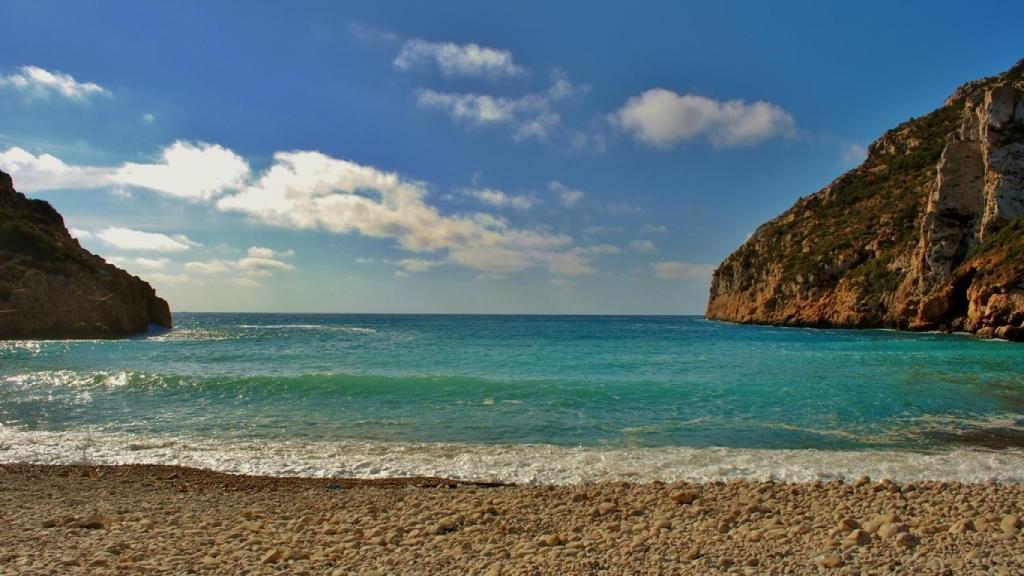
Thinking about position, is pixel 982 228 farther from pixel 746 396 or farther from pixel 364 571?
pixel 364 571

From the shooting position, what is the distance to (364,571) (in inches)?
210

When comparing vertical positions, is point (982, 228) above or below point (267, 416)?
above

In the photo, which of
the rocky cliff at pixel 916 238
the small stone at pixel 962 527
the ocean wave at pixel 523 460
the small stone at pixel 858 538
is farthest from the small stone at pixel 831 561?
the rocky cliff at pixel 916 238

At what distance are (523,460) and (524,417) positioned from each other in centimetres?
407

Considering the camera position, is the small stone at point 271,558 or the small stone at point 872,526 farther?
the small stone at point 872,526

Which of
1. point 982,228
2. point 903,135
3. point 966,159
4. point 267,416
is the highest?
point 903,135

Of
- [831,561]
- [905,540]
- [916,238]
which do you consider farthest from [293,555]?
[916,238]

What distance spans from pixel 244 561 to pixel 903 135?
107 meters

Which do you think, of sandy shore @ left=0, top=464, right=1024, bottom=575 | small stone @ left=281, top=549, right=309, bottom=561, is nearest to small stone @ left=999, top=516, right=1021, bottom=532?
sandy shore @ left=0, top=464, right=1024, bottom=575

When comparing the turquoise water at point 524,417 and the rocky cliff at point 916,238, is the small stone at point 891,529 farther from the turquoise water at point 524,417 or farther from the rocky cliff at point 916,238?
the rocky cliff at point 916,238

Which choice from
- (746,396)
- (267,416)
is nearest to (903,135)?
(746,396)

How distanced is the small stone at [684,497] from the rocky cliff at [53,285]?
59.9 meters

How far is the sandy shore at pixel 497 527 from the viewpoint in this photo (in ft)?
17.9

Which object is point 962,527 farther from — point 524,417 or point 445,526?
point 524,417
